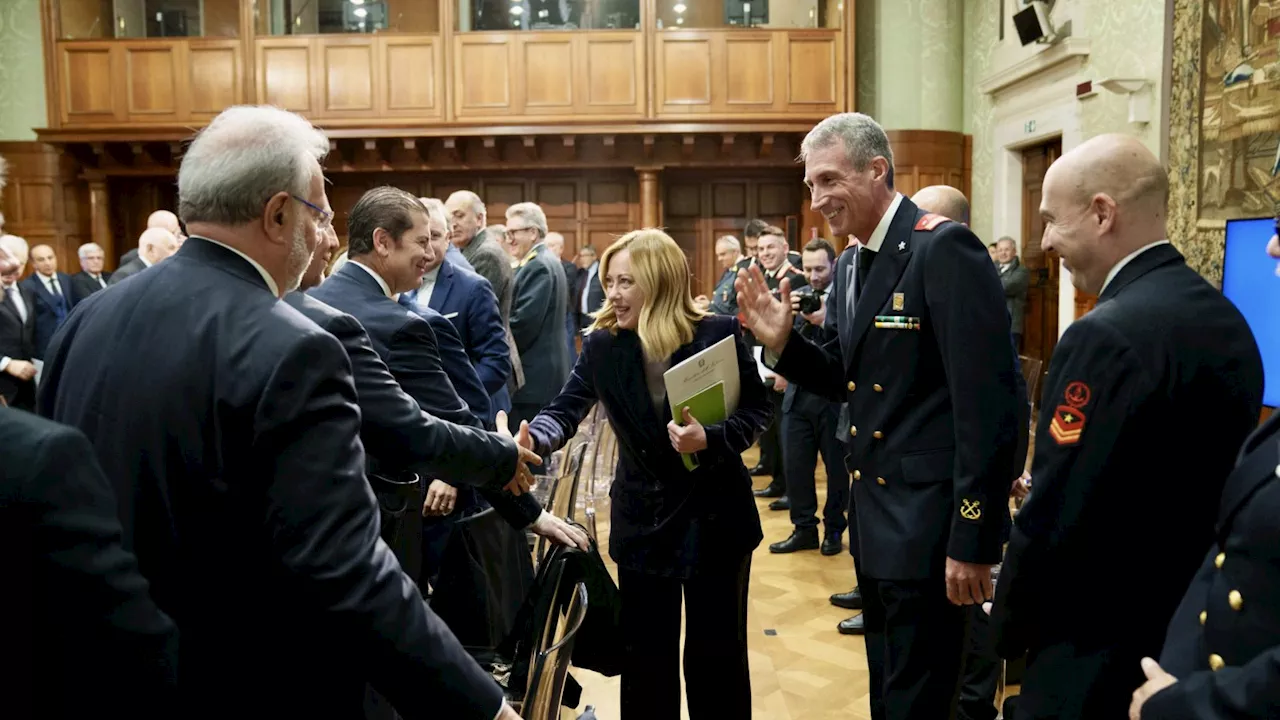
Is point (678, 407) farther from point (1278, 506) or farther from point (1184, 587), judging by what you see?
point (1278, 506)

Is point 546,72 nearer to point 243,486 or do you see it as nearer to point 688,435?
point 688,435

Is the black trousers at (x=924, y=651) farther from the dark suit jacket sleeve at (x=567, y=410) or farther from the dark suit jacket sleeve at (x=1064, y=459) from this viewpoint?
the dark suit jacket sleeve at (x=567, y=410)

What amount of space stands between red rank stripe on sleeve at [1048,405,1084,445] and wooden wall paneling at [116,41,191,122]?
1248cm

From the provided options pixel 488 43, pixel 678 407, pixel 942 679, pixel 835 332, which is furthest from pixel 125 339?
pixel 488 43

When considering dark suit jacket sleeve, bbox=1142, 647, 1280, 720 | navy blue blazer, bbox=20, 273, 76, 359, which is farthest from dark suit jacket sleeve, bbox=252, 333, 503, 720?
navy blue blazer, bbox=20, 273, 76, 359

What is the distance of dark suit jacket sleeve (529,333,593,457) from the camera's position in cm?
297

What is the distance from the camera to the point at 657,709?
2.88m

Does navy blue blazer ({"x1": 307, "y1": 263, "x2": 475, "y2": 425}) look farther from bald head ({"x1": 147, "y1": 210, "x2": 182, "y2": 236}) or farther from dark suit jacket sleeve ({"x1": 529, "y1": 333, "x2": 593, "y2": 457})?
bald head ({"x1": 147, "y1": 210, "x2": 182, "y2": 236})

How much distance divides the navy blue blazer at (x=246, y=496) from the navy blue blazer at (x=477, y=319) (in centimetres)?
290

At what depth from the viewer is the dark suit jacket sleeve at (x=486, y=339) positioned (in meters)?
4.40

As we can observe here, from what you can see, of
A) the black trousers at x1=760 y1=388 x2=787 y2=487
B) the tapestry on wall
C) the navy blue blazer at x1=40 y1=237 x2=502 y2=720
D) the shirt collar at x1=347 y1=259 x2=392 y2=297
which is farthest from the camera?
the black trousers at x1=760 y1=388 x2=787 y2=487

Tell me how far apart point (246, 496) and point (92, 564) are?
35 centimetres

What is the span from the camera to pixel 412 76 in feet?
39.5

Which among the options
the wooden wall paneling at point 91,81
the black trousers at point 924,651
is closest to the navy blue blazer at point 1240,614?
the black trousers at point 924,651
